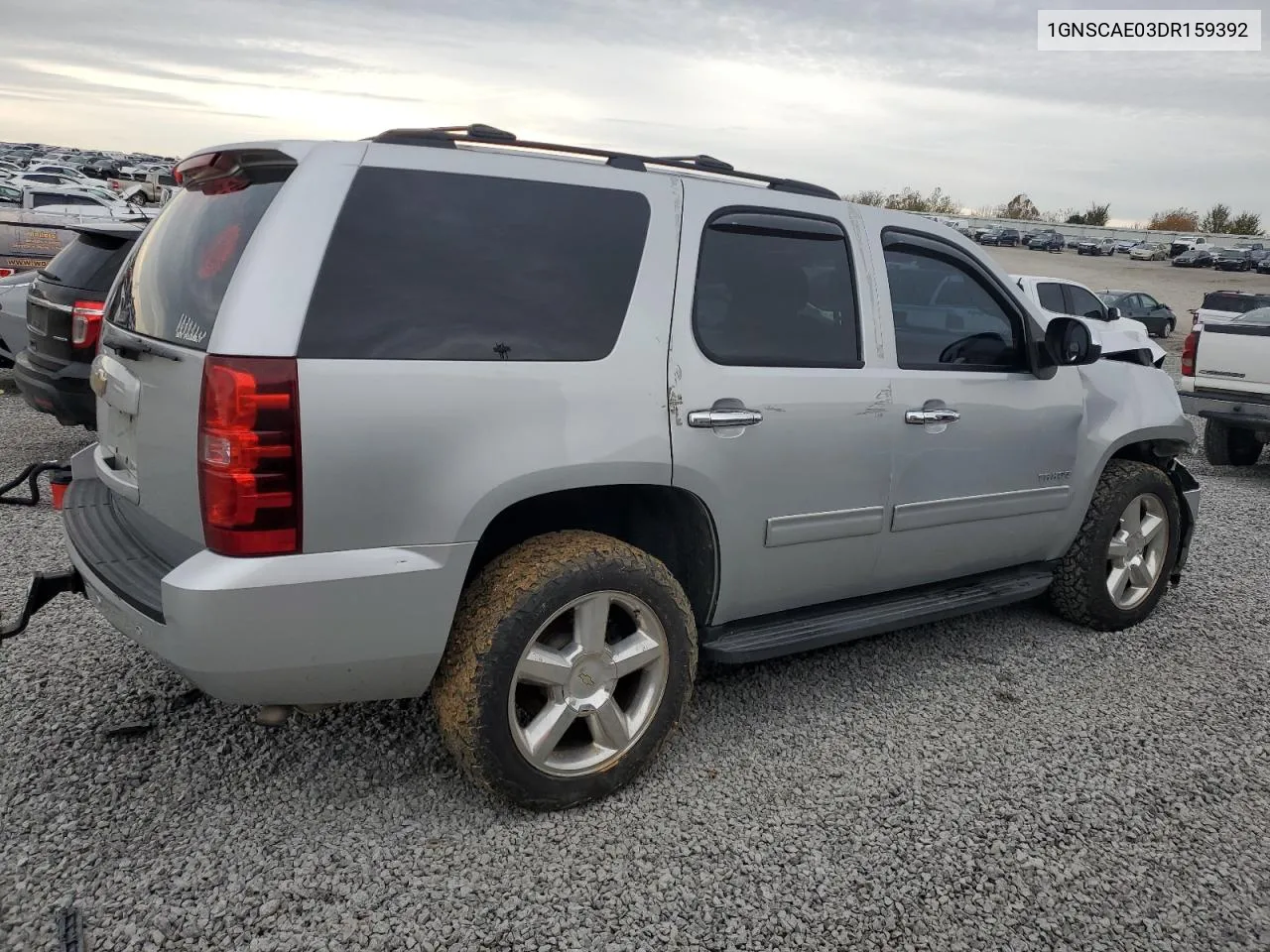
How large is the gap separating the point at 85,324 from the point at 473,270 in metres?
4.37

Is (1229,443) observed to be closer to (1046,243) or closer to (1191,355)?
(1191,355)

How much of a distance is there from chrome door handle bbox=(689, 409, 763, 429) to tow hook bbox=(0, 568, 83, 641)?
1.93 meters

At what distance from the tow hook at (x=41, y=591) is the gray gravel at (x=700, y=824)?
48 cm

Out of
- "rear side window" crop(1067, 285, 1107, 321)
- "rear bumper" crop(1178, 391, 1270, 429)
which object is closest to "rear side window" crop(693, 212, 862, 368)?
"rear bumper" crop(1178, 391, 1270, 429)

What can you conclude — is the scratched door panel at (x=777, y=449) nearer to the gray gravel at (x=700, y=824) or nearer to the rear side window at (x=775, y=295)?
the rear side window at (x=775, y=295)

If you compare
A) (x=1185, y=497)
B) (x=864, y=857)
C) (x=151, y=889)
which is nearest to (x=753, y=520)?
(x=864, y=857)

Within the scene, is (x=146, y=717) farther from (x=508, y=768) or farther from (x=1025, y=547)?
(x=1025, y=547)

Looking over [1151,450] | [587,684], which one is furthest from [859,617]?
[1151,450]

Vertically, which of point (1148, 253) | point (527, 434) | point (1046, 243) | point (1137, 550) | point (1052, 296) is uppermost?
point (1046, 243)

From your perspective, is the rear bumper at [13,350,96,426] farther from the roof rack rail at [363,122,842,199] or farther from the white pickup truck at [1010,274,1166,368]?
the white pickup truck at [1010,274,1166,368]

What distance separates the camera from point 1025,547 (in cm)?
420

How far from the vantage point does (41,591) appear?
2904 millimetres

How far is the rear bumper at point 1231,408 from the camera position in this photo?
330 inches

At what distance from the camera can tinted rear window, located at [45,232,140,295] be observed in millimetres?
6117
